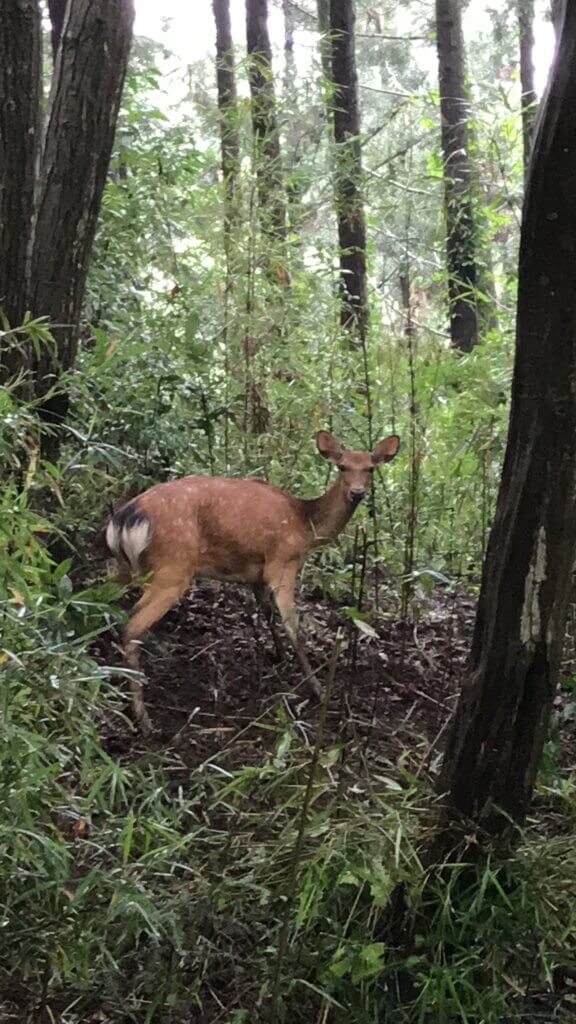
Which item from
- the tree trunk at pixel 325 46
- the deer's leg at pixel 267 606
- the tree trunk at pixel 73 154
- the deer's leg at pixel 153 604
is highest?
the tree trunk at pixel 325 46

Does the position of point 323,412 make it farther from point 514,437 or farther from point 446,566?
point 514,437

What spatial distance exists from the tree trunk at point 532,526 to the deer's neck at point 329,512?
2628mm

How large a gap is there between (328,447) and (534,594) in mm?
2894

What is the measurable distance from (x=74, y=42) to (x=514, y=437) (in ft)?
11.4

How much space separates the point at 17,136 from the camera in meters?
4.45

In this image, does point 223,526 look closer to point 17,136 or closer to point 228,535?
point 228,535

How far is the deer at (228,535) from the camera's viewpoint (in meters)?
4.95

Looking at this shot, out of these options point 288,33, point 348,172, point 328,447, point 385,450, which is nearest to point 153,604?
point 328,447

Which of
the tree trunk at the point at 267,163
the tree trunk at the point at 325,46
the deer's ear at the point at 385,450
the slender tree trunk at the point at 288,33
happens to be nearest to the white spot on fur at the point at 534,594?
the deer's ear at the point at 385,450

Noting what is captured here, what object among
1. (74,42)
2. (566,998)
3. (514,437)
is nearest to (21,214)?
(74,42)

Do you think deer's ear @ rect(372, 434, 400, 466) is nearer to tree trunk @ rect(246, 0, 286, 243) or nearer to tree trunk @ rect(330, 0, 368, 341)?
tree trunk @ rect(330, 0, 368, 341)

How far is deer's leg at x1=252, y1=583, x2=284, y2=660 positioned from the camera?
5.38 m

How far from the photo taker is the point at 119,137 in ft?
23.6

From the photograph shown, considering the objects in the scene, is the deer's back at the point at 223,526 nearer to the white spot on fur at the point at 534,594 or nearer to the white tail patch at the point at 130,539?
the white tail patch at the point at 130,539
